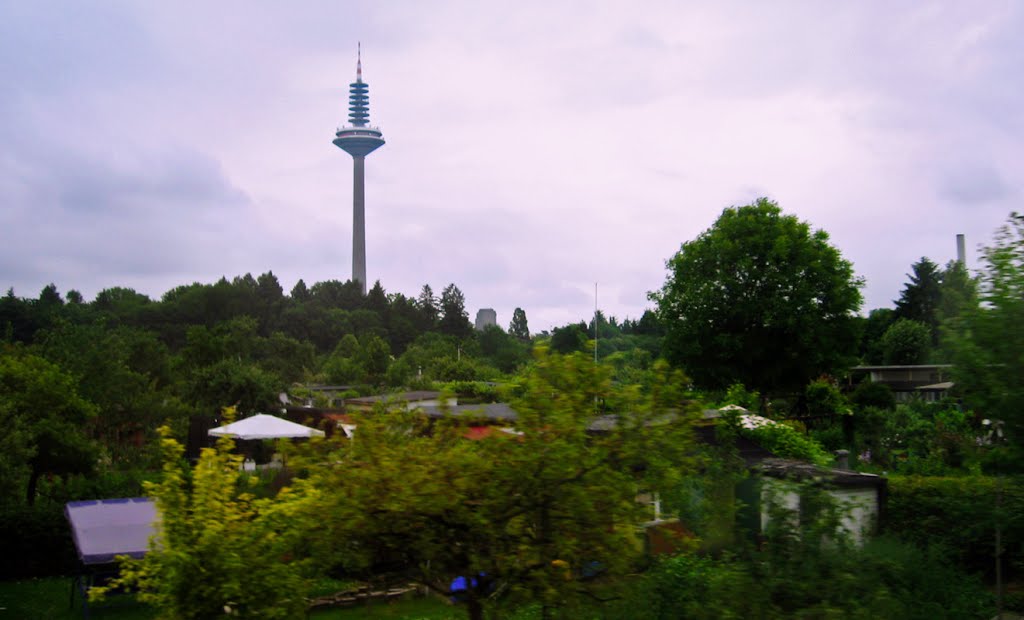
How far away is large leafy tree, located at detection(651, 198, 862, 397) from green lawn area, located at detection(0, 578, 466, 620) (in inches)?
900

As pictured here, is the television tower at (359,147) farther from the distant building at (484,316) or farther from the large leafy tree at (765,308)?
the large leafy tree at (765,308)

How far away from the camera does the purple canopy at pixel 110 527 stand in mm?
12234

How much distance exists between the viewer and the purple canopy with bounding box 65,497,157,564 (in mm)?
12234

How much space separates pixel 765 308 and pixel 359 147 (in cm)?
14200

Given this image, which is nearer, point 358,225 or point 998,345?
point 998,345

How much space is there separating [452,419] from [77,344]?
19.0m

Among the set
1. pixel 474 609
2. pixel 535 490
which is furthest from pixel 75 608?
pixel 535 490

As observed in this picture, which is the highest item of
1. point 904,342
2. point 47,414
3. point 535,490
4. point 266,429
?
point 904,342

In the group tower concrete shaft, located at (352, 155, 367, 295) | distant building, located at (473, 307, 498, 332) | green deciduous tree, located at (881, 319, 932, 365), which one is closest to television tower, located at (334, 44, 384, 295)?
tower concrete shaft, located at (352, 155, 367, 295)

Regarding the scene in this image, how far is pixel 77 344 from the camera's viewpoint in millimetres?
22188

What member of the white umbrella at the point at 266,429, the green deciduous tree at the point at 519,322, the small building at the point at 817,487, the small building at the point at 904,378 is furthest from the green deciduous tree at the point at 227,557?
the green deciduous tree at the point at 519,322

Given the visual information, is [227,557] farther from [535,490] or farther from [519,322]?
[519,322]

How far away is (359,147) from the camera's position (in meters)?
167

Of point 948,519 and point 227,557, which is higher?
point 227,557
